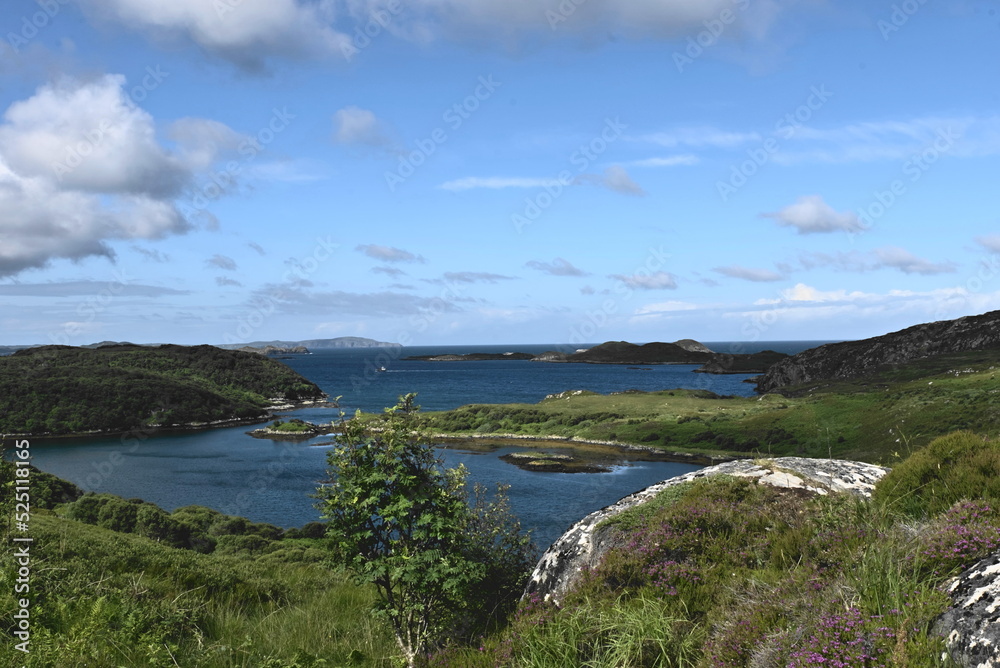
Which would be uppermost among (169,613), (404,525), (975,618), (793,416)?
(975,618)

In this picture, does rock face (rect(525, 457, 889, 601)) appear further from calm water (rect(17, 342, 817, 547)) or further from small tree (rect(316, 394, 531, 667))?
calm water (rect(17, 342, 817, 547))

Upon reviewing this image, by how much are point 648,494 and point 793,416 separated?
242 ft

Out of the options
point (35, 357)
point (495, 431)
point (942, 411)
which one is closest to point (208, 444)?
point (495, 431)

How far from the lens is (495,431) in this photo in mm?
91562

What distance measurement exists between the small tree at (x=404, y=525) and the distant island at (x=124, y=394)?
376 feet

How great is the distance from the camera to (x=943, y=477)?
6.86 meters

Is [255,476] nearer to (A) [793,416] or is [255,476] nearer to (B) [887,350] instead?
(A) [793,416]

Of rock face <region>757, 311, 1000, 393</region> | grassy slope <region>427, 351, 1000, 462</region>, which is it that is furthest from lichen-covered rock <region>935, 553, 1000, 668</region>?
rock face <region>757, 311, 1000, 393</region>

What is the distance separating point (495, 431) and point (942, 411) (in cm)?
5419

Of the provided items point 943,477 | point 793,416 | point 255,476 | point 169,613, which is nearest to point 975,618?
point 943,477

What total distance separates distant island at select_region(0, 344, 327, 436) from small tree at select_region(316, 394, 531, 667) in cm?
11468

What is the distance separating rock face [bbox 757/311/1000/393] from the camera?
4781 inches

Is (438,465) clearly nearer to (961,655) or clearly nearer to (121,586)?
(121,586)

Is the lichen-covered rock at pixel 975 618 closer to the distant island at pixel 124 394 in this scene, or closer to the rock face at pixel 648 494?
the rock face at pixel 648 494
